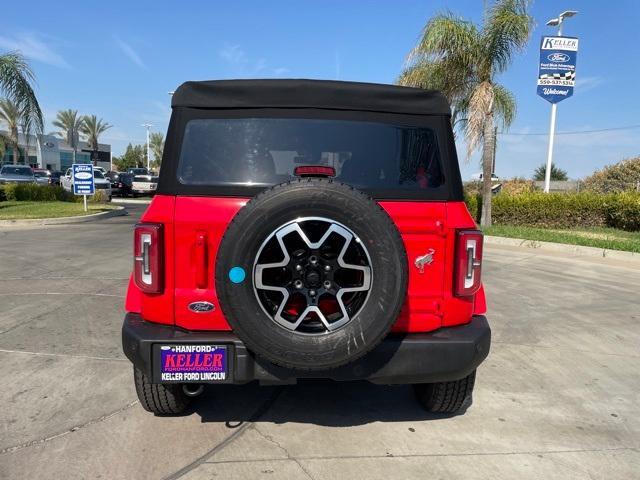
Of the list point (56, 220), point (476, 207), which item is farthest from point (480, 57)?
point (56, 220)

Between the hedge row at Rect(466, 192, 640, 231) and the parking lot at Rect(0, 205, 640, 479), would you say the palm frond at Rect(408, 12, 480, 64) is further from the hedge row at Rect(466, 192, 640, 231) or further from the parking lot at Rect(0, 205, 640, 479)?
the parking lot at Rect(0, 205, 640, 479)

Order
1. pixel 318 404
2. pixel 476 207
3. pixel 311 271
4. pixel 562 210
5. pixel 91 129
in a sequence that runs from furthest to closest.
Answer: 1. pixel 91 129
2. pixel 476 207
3. pixel 562 210
4. pixel 318 404
5. pixel 311 271

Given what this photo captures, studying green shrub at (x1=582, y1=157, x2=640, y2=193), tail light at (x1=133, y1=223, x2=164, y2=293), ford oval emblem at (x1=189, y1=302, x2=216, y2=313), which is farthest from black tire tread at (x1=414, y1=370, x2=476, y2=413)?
green shrub at (x1=582, y1=157, x2=640, y2=193)

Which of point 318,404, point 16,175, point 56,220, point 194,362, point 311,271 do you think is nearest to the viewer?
point 311,271

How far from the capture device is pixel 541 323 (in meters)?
5.86

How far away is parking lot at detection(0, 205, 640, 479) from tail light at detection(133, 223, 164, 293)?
991mm

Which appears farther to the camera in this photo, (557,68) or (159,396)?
(557,68)

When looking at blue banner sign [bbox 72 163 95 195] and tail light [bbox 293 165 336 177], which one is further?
blue banner sign [bbox 72 163 95 195]

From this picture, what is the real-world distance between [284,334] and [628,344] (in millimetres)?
4336

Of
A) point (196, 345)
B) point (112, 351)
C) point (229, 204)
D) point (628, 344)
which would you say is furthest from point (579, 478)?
point (112, 351)

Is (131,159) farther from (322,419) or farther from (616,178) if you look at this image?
(322,419)

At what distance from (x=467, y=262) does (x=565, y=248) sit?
10.8 m

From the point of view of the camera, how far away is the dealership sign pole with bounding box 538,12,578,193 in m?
17.4

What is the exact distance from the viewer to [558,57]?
17.6m
